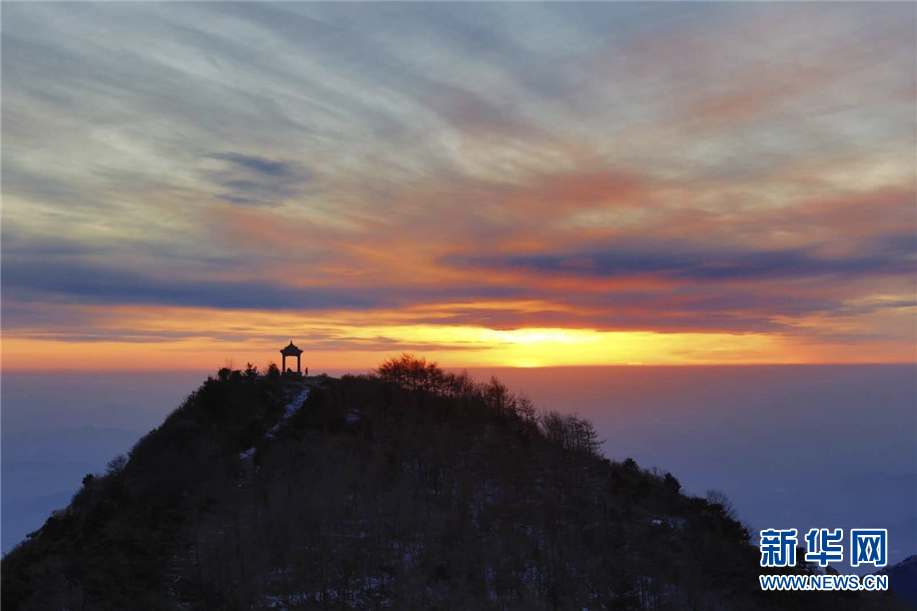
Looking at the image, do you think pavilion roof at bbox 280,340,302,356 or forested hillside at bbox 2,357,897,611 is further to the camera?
pavilion roof at bbox 280,340,302,356

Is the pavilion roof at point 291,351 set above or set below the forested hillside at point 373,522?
above

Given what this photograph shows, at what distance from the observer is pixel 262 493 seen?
192 ft

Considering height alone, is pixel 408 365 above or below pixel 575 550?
above

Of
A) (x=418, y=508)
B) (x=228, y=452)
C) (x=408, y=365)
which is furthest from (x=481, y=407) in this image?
(x=228, y=452)

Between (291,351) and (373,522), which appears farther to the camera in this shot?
(291,351)

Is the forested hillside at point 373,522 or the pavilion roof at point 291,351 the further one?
the pavilion roof at point 291,351

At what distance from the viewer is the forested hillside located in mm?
45875

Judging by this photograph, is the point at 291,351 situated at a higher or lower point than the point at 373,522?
higher

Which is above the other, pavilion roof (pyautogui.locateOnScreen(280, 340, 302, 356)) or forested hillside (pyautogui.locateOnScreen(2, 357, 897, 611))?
pavilion roof (pyautogui.locateOnScreen(280, 340, 302, 356))

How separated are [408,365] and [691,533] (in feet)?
132

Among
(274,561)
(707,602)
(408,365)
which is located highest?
(408,365)

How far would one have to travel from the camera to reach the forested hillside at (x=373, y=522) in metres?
45.9

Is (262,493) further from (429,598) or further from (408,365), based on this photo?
(408,365)

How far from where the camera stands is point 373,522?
55.5 meters
